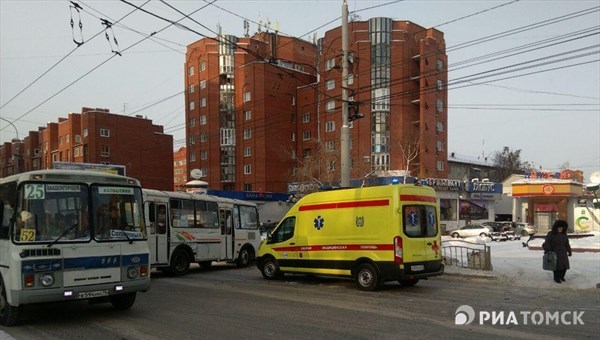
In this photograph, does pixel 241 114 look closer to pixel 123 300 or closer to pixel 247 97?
pixel 247 97

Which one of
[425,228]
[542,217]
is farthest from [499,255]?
[542,217]

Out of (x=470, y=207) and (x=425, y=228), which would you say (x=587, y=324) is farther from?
(x=470, y=207)

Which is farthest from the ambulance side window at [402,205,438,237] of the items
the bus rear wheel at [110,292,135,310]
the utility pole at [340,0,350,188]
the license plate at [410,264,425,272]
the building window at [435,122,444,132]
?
the building window at [435,122,444,132]

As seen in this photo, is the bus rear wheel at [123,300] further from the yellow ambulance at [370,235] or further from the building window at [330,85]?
the building window at [330,85]

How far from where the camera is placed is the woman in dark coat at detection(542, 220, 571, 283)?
13.1 meters

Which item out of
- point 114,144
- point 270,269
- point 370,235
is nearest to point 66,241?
point 370,235

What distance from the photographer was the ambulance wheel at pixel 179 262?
16.3 m

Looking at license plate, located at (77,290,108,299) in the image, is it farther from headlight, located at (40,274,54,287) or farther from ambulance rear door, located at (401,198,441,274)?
ambulance rear door, located at (401,198,441,274)

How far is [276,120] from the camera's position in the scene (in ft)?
227

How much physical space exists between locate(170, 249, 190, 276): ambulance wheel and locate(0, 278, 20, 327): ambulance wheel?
7.99 meters

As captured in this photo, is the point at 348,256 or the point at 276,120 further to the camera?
the point at 276,120

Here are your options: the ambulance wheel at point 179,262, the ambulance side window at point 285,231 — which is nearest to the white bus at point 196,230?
the ambulance wheel at point 179,262

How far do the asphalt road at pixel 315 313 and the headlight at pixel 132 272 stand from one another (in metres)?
0.73

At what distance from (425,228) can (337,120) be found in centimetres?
5154
